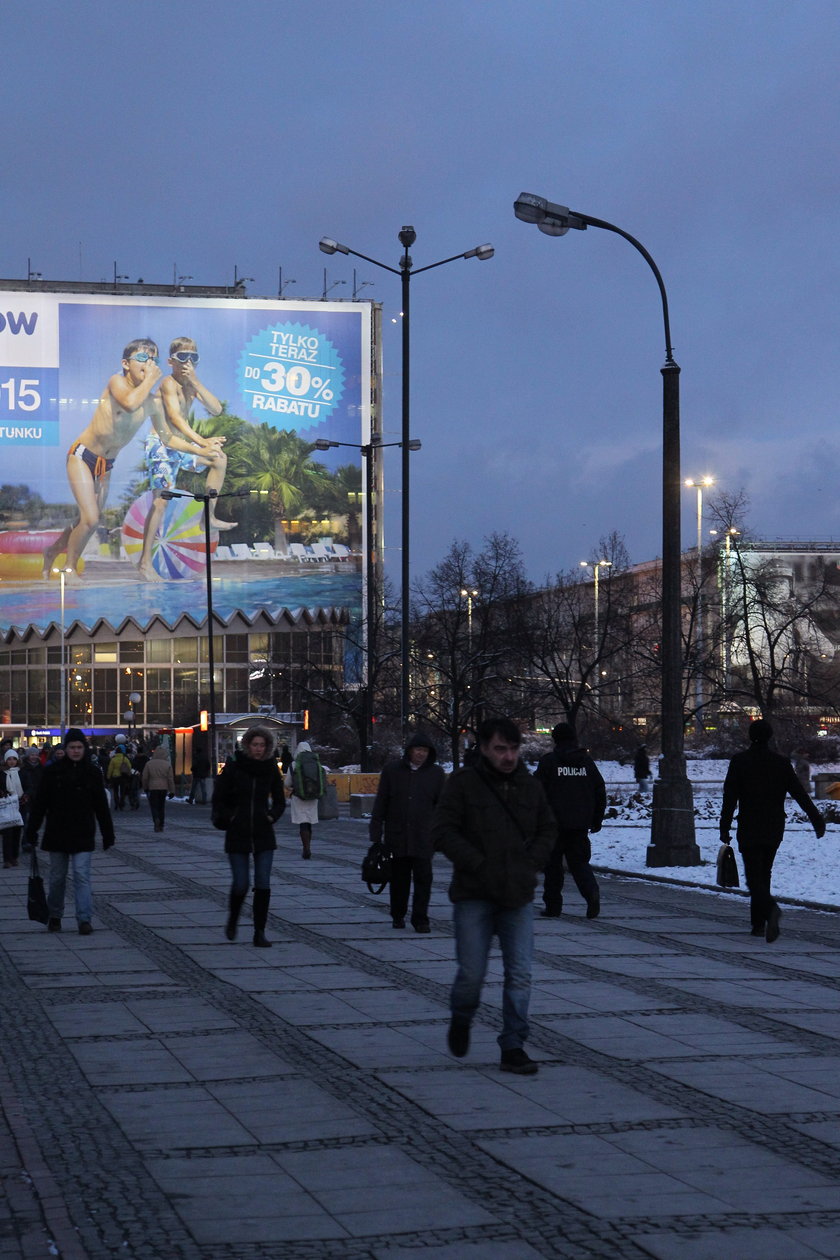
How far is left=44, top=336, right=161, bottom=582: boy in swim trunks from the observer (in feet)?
375

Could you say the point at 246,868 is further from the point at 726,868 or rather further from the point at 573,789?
the point at 726,868

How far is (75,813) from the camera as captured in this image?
570 inches

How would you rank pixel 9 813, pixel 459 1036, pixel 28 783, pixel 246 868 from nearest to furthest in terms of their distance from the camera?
pixel 459 1036 < pixel 246 868 < pixel 9 813 < pixel 28 783

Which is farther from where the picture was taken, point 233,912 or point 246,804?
point 233,912

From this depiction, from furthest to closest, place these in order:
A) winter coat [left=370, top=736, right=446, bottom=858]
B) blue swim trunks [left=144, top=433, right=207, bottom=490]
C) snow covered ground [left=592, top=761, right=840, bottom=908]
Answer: blue swim trunks [left=144, top=433, right=207, bottom=490] → snow covered ground [left=592, top=761, right=840, bottom=908] → winter coat [left=370, top=736, right=446, bottom=858]

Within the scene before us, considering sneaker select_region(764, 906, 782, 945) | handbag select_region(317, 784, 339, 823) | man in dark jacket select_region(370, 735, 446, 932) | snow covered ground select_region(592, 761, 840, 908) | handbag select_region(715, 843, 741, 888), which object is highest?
man in dark jacket select_region(370, 735, 446, 932)

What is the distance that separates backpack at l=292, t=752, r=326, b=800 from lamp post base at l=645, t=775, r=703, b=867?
4.23m

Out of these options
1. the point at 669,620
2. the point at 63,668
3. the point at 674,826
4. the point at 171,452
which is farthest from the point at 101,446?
the point at 674,826

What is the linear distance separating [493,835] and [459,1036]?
1.04 meters

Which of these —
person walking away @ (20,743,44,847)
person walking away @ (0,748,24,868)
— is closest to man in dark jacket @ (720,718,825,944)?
person walking away @ (0,748,24,868)

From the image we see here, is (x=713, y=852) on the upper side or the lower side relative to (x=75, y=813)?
lower

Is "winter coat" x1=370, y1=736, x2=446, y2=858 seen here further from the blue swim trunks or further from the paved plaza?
the blue swim trunks

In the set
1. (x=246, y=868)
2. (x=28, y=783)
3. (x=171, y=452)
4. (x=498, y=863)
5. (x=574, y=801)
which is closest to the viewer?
(x=498, y=863)

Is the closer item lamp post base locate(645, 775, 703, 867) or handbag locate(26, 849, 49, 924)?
handbag locate(26, 849, 49, 924)
